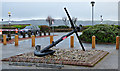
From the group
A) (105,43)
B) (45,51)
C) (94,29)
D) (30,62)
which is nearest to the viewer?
(30,62)

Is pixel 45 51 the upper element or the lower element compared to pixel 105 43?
upper

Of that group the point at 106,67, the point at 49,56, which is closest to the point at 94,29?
the point at 49,56

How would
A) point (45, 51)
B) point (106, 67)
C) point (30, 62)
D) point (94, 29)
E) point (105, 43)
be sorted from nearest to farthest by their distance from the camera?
point (106, 67) < point (30, 62) < point (45, 51) < point (105, 43) < point (94, 29)

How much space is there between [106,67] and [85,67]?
849 mm

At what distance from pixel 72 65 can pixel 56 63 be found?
69cm

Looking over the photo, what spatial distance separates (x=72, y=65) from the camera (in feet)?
26.8

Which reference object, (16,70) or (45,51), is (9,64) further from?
(45,51)

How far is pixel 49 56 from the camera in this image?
9.66m

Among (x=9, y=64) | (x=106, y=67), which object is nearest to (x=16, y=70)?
(x=9, y=64)

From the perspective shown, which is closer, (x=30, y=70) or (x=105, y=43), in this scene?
(x=30, y=70)

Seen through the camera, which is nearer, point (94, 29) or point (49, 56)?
point (49, 56)

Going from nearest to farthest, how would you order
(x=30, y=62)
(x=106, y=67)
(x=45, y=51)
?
(x=106, y=67) < (x=30, y=62) < (x=45, y=51)

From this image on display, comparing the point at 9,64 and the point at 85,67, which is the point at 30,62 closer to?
the point at 9,64

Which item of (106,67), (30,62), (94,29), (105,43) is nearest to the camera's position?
(106,67)
